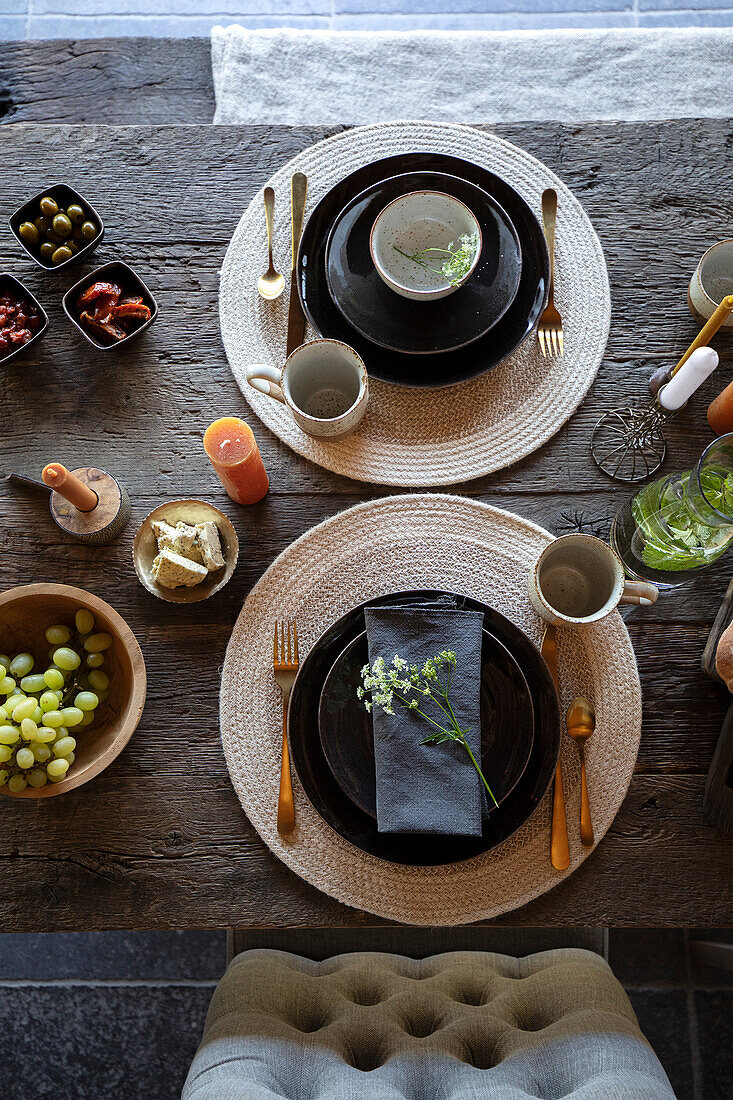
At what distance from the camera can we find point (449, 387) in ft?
3.72

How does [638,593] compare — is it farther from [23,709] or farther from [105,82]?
[105,82]

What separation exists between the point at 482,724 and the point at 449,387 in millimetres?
514

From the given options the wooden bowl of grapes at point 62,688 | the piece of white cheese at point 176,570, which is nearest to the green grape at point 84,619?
the wooden bowl of grapes at point 62,688

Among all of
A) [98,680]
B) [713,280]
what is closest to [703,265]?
[713,280]

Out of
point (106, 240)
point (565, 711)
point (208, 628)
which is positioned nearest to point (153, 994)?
point (208, 628)

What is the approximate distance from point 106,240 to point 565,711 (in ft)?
3.46

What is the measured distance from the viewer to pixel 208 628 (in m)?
1.10

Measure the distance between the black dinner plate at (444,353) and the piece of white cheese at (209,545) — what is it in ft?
1.12

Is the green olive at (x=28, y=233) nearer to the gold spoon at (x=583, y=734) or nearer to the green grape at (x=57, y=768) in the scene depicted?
the green grape at (x=57, y=768)

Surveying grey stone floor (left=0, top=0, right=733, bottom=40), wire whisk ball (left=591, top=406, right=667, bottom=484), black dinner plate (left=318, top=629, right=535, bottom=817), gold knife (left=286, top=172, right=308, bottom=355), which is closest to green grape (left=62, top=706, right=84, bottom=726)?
black dinner plate (left=318, top=629, right=535, bottom=817)

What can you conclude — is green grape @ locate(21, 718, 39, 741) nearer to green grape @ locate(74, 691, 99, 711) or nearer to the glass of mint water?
green grape @ locate(74, 691, 99, 711)

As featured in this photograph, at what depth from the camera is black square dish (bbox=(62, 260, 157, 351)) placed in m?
1.14

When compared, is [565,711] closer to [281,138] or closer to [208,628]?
[208,628]

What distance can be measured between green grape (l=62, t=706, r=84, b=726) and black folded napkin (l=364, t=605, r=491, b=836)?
41 centimetres
